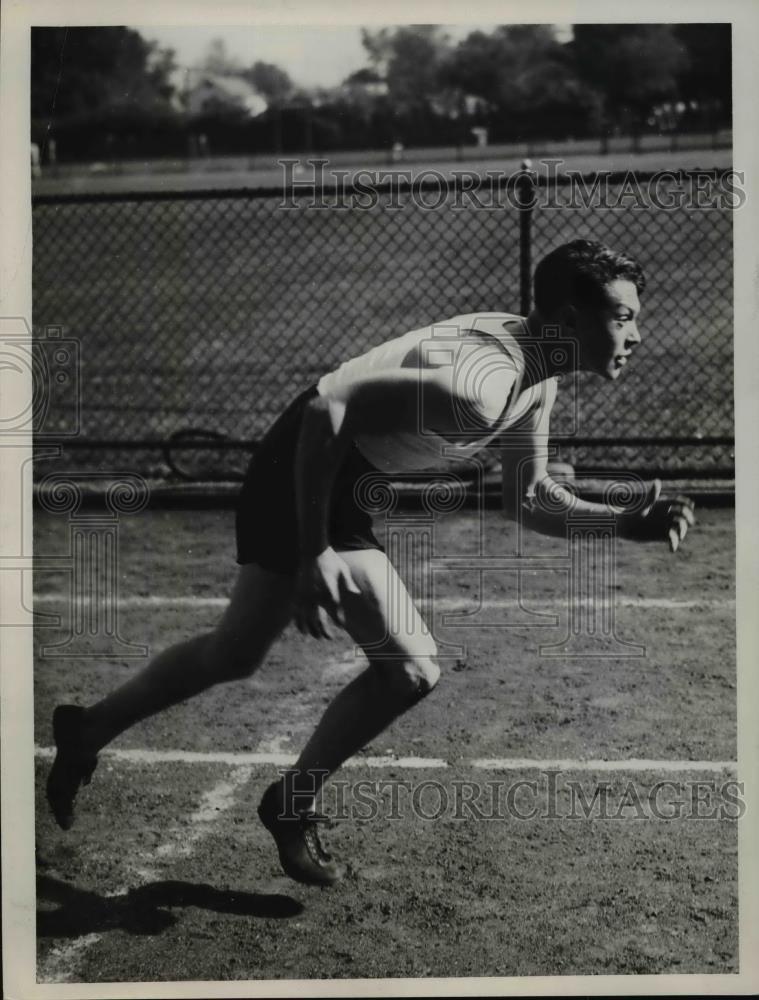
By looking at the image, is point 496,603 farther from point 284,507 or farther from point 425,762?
point 284,507

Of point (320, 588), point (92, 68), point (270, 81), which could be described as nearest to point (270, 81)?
point (270, 81)

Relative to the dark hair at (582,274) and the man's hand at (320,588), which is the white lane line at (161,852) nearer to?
the man's hand at (320,588)

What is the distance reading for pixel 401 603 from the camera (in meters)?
3.15

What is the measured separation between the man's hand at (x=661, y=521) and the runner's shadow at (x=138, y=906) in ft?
4.11

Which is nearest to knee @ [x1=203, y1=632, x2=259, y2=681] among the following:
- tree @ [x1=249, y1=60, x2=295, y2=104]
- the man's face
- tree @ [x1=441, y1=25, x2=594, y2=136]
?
the man's face

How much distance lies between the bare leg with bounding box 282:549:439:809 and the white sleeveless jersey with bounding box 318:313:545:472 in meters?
0.27

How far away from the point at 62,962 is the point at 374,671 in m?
1.04

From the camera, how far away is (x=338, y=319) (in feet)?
20.9

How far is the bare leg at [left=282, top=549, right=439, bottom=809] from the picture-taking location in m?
3.11

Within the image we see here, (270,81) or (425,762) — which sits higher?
(270,81)

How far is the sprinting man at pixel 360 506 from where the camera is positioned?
3070 mm

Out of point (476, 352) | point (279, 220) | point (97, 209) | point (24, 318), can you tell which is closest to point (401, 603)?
point (476, 352)

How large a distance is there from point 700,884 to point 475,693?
95 cm

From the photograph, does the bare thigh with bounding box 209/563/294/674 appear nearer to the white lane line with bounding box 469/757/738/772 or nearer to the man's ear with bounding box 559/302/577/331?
the white lane line with bounding box 469/757/738/772
